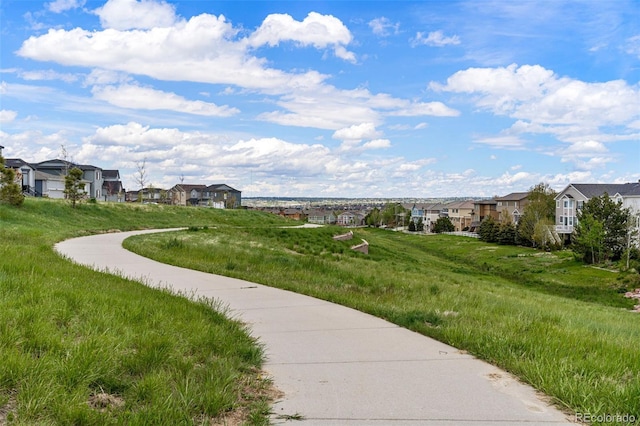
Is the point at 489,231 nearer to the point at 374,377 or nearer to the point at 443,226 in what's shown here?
the point at 443,226

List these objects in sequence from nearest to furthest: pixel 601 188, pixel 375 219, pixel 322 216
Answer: pixel 601 188, pixel 375 219, pixel 322 216

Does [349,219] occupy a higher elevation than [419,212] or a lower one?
lower

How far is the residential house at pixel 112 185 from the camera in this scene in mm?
87844

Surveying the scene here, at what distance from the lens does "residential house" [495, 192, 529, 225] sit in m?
93.0

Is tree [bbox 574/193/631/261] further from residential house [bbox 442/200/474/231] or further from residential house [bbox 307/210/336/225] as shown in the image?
residential house [bbox 307/210/336/225]

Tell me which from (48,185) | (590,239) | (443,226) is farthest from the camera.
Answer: (443,226)

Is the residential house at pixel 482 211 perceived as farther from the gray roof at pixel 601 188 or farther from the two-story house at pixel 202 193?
the two-story house at pixel 202 193

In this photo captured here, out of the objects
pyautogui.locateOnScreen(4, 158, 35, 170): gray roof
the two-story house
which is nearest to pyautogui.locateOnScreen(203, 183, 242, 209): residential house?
the two-story house

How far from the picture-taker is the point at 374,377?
5.05 meters

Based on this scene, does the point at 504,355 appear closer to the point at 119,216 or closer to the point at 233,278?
the point at 233,278

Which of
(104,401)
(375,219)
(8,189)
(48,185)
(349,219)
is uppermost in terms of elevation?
(48,185)

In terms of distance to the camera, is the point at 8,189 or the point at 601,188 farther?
the point at 601,188

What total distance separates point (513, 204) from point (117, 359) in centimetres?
10235

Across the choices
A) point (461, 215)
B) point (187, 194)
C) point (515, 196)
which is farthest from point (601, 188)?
point (187, 194)
